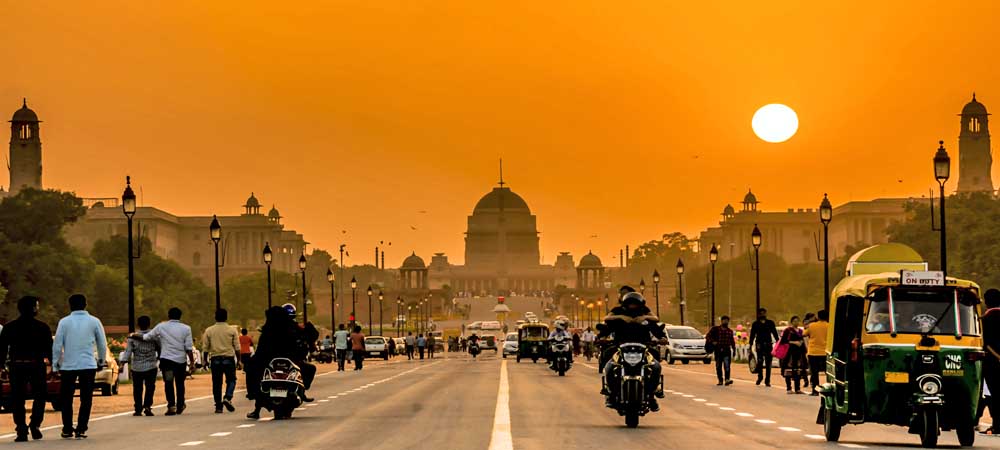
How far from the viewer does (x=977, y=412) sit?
18.9 m

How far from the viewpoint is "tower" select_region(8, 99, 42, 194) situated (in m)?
164

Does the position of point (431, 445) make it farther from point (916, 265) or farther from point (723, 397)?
point (916, 265)

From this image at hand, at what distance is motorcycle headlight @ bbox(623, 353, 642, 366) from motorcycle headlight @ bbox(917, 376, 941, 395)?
461 cm

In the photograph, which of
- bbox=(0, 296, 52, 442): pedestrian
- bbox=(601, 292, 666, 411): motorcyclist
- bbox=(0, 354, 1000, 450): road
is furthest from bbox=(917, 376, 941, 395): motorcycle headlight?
bbox=(0, 296, 52, 442): pedestrian

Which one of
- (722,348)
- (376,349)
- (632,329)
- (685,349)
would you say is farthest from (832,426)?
(376,349)

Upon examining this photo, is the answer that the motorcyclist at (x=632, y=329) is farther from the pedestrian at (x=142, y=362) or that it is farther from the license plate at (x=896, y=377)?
the pedestrian at (x=142, y=362)

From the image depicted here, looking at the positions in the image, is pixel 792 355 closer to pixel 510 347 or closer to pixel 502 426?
pixel 502 426

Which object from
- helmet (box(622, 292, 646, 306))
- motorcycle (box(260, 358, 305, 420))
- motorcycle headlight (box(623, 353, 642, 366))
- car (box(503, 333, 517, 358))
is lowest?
car (box(503, 333, 517, 358))

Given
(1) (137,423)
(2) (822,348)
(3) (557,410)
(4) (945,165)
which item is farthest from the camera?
(4) (945,165)

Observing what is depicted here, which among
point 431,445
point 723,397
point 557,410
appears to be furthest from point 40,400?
point 723,397

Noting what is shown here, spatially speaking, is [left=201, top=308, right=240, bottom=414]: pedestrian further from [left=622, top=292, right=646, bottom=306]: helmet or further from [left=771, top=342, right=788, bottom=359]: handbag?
[left=771, top=342, right=788, bottom=359]: handbag

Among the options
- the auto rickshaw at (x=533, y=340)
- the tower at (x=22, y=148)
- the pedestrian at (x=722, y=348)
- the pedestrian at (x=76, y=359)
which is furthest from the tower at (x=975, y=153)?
the pedestrian at (x=76, y=359)

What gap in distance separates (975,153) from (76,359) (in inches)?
7100

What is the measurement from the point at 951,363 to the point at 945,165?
75.3ft
